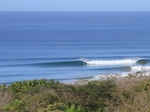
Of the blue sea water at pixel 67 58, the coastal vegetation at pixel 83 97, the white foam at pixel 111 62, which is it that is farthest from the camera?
the white foam at pixel 111 62

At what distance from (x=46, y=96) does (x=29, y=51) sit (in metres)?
43.8

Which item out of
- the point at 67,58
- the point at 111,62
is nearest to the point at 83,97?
the point at 111,62

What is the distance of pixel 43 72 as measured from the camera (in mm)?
47000

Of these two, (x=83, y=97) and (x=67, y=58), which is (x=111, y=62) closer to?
(x=67, y=58)

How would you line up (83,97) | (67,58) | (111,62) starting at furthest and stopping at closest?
(67,58) → (111,62) → (83,97)

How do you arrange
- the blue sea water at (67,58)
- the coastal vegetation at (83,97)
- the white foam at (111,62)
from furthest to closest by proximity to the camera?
the white foam at (111,62) → the blue sea water at (67,58) → the coastal vegetation at (83,97)

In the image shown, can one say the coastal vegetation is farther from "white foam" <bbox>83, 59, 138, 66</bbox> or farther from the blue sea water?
"white foam" <bbox>83, 59, 138, 66</bbox>

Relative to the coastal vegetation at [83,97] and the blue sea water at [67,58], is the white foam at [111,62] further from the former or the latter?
the coastal vegetation at [83,97]

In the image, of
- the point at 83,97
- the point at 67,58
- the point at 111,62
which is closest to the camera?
the point at 83,97

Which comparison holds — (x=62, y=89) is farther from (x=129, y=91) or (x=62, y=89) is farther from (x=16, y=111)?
(x=16, y=111)

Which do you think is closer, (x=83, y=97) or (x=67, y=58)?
(x=83, y=97)

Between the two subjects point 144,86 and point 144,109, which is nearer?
point 144,109

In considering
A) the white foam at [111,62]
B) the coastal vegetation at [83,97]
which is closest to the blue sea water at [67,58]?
the white foam at [111,62]

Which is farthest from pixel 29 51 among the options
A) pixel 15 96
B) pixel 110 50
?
pixel 15 96
